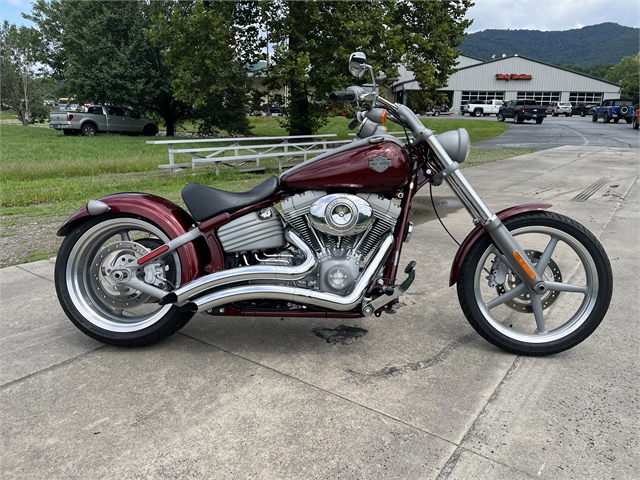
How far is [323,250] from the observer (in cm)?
276

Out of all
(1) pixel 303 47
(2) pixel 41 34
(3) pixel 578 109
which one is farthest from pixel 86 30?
(3) pixel 578 109

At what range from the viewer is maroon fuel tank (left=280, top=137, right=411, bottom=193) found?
2.65 metres

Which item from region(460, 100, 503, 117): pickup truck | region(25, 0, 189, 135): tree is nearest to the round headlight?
region(25, 0, 189, 135): tree

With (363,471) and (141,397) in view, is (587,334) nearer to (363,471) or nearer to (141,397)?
(363,471)

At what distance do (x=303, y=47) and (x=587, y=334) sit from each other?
48.2 ft

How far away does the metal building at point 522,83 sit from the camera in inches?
2491

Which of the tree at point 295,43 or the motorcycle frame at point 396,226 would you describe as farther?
the tree at point 295,43

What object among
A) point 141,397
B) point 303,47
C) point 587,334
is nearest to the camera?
point 141,397

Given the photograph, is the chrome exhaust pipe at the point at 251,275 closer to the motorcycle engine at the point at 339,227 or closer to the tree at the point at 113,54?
the motorcycle engine at the point at 339,227

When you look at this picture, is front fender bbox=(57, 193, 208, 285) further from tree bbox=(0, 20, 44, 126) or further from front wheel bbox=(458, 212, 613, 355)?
tree bbox=(0, 20, 44, 126)

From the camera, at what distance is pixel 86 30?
24.9 metres

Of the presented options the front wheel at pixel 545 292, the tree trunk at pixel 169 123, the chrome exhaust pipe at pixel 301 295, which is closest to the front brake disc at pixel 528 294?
the front wheel at pixel 545 292

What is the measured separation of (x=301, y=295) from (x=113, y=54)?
2734cm

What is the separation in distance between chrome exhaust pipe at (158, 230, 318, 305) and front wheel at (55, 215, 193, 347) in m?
0.16
